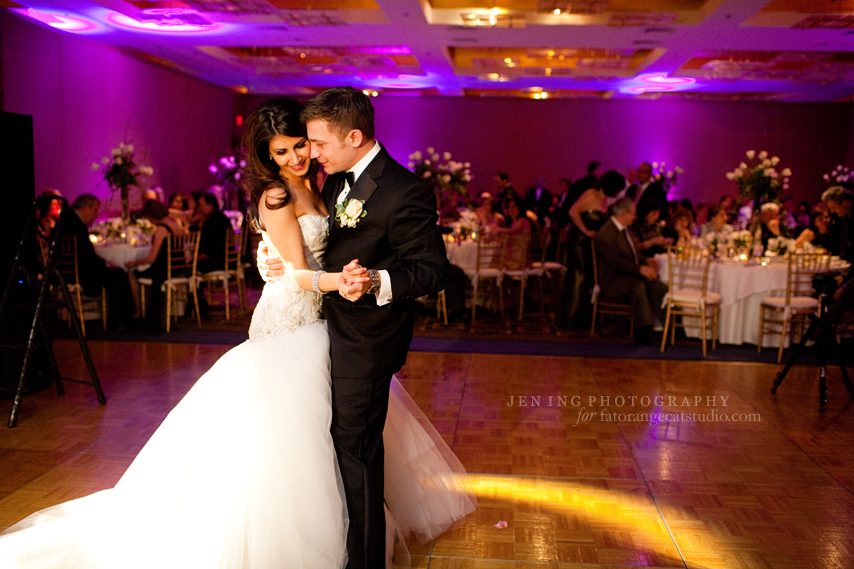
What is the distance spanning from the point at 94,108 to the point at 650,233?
7.61 m

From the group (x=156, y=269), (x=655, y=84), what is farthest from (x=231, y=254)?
(x=655, y=84)

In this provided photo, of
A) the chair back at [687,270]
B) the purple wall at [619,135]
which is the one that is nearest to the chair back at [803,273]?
the chair back at [687,270]

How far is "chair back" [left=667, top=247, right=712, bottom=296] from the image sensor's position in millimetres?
5812

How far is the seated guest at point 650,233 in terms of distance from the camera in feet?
21.9

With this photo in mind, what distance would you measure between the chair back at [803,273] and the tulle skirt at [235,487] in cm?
473

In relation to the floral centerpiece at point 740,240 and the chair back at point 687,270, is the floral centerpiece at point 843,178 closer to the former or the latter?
the floral centerpiece at point 740,240

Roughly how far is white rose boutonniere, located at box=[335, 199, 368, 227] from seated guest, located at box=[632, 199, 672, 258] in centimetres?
519

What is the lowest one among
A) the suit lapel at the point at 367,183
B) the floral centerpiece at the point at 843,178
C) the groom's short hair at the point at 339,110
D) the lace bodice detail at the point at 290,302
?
the lace bodice detail at the point at 290,302

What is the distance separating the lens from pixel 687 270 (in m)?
6.03

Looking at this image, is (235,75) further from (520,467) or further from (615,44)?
(520,467)

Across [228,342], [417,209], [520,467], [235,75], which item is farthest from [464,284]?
[235,75]

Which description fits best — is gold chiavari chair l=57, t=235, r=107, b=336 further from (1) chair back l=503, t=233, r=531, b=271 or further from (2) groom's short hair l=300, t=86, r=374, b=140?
(2) groom's short hair l=300, t=86, r=374, b=140

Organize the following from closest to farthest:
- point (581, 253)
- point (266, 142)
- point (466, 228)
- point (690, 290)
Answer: point (266, 142) < point (690, 290) < point (581, 253) < point (466, 228)

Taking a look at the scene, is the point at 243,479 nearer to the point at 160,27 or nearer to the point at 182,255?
the point at 182,255
